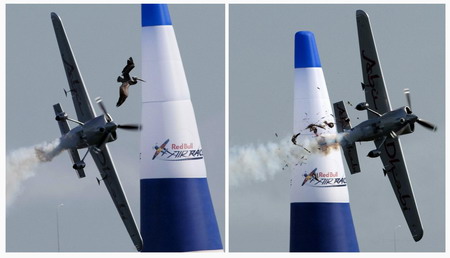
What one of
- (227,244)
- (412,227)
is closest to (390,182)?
(412,227)

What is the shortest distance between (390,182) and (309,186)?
3.63m

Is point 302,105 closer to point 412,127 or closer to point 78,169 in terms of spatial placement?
point 412,127

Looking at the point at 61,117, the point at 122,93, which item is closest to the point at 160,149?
the point at 122,93

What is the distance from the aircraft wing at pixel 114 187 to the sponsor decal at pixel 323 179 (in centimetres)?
584

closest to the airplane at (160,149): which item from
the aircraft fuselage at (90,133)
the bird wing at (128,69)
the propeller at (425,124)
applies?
the aircraft fuselage at (90,133)

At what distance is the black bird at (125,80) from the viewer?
3947cm

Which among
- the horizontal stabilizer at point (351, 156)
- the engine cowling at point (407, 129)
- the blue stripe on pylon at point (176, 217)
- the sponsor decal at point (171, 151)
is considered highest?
the engine cowling at point (407, 129)

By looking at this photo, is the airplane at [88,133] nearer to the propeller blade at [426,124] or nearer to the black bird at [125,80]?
the black bird at [125,80]

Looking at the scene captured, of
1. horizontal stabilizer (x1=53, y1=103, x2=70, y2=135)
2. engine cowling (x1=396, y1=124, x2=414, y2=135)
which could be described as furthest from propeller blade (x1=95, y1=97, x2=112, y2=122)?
engine cowling (x1=396, y1=124, x2=414, y2=135)

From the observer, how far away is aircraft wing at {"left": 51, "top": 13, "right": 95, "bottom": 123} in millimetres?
42125

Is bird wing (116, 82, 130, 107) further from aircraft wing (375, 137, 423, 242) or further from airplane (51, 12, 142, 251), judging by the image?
aircraft wing (375, 137, 423, 242)

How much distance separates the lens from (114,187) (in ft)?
143

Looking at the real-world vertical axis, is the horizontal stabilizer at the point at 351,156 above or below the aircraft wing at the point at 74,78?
below

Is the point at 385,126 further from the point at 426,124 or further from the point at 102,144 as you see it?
the point at 102,144
